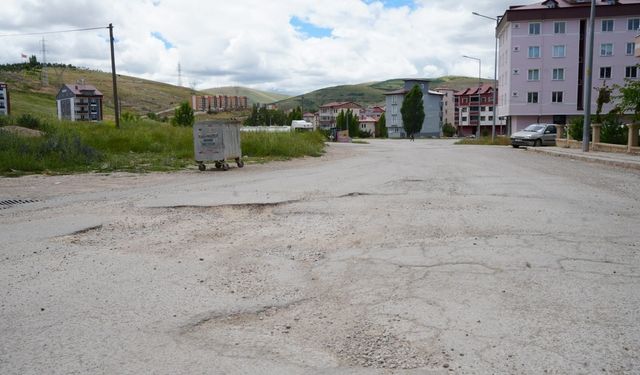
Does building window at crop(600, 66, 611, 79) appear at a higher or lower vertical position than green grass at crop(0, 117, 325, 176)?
higher

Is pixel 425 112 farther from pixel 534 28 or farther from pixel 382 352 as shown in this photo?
pixel 382 352

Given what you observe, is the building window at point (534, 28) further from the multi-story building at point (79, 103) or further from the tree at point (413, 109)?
the multi-story building at point (79, 103)

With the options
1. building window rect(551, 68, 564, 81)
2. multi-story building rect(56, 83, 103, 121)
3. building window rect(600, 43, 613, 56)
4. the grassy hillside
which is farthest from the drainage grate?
multi-story building rect(56, 83, 103, 121)

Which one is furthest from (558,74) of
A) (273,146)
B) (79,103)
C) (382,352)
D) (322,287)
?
(79,103)

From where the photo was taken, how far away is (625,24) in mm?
59500

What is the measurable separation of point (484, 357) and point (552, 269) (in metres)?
2.30

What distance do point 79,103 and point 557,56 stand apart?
9510 cm

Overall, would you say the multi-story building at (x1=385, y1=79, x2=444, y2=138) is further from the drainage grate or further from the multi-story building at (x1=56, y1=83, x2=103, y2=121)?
the drainage grate

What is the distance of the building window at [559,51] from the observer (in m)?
61.2

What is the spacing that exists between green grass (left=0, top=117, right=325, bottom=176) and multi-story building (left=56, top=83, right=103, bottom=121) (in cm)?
9311

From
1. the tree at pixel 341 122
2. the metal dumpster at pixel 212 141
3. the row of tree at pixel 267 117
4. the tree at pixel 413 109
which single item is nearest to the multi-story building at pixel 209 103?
the row of tree at pixel 267 117

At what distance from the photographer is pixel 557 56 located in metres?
61.5

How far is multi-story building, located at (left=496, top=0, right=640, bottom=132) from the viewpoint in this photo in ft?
197

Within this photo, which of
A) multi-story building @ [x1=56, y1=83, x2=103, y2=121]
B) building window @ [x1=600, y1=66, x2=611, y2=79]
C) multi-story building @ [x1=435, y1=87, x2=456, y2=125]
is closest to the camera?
building window @ [x1=600, y1=66, x2=611, y2=79]
